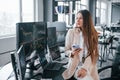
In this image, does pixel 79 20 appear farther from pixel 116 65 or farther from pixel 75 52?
pixel 116 65

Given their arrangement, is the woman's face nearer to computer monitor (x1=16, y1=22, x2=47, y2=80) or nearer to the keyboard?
computer monitor (x1=16, y1=22, x2=47, y2=80)

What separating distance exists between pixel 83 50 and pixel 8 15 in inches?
152

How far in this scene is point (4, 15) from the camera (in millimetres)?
5133

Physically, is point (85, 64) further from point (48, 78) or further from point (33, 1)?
point (33, 1)

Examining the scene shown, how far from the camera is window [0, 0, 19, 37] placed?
199 inches

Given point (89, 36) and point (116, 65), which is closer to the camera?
point (89, 36)

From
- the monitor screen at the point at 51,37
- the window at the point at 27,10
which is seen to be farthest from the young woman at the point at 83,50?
the window at the point at 27,10

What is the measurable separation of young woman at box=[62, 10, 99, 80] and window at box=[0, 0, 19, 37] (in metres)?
3.20

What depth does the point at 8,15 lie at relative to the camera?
5.33 metres

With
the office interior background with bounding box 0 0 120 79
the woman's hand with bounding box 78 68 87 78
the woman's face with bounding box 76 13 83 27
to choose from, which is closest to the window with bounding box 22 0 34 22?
the office interior background with bounding box 0 0 120 79

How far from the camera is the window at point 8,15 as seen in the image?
506 cm

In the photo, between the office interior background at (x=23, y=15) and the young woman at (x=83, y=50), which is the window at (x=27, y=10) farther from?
the young woman at (x=83, y=50)

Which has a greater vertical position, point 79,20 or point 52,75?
point 79,20

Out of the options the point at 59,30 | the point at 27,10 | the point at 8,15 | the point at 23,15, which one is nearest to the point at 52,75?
the point at 59,30
